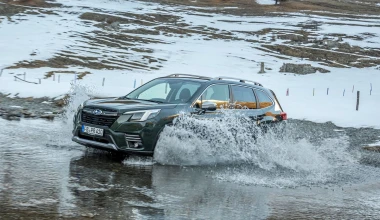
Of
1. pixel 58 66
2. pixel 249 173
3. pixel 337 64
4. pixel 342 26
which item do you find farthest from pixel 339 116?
pixel 342 26

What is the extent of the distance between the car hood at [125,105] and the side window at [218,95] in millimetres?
870

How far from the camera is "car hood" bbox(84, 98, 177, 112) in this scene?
10.3 metres

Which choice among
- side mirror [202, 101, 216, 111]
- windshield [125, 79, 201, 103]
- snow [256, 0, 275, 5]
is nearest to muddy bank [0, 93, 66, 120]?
windshield [125, 79, 201, 103]

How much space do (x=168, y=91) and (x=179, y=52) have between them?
47.0m

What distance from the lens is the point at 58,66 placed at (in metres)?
44.1

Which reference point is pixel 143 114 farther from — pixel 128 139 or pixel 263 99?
pixel 263 99

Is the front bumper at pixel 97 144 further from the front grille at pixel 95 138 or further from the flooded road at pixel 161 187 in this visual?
the flooded road at pixel 161 187

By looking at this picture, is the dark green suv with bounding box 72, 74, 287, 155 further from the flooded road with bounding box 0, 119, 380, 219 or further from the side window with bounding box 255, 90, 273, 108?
the flooded road with bounding box 0, 119, 380, 219

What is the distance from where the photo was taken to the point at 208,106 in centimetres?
1089

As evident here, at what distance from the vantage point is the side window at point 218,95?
11.4 meters

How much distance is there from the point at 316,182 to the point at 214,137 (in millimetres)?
1973

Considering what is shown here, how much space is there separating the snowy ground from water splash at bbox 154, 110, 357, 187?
938 cm

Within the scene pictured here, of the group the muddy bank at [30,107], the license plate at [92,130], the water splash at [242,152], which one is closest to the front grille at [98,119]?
the license plate at [92,130]

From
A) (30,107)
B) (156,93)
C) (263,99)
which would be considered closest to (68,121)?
(156,93)
